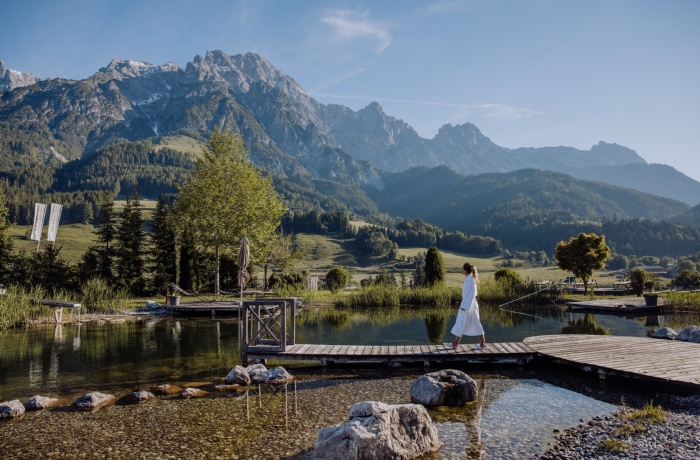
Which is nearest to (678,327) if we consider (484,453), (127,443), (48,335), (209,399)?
(484,453)

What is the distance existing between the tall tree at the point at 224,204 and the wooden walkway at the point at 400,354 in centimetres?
1973

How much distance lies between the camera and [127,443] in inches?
319

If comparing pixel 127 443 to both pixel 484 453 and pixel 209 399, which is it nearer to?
pixel 209 399

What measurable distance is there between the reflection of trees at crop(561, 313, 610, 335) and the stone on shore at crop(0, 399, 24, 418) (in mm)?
19862

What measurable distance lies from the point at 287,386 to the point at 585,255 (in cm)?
2905

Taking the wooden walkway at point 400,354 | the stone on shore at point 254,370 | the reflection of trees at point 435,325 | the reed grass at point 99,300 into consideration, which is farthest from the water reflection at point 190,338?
the reed grass at point 99,300

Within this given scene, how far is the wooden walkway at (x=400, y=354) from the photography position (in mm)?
13891

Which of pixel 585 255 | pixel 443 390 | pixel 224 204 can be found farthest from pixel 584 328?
pixel 224 204

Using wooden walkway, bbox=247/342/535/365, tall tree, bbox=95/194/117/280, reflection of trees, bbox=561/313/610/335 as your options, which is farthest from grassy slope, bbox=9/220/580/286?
wooden walkway, bbox=247/342/535/365

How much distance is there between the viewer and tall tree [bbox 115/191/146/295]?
35.5 metres

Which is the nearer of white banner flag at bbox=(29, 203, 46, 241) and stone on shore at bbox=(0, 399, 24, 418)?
stone on shore at bbox=(0, 399, 24, 418)

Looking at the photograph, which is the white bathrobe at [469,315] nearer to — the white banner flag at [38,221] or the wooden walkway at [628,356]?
the wooden walkway at [628,356]

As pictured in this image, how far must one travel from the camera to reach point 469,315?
13.9 m

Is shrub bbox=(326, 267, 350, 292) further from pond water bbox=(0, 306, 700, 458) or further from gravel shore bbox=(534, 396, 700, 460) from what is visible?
gravel shore bbox=(534, 396, 700, 460)
